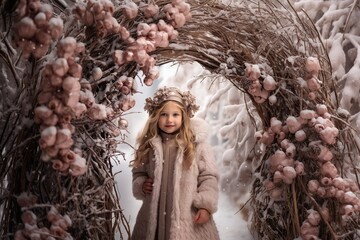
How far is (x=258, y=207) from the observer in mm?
2127

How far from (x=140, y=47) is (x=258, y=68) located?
0.51 m

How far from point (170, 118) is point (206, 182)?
320mm

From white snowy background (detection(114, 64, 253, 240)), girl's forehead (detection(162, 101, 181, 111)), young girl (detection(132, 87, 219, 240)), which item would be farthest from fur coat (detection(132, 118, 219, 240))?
white snowy background (detection(114, 64, 253, 240))

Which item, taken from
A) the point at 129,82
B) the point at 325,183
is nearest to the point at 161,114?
the point at 129,82

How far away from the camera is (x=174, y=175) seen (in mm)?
2029

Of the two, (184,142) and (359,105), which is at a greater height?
(359,105)

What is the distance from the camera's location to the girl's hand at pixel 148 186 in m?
2.07

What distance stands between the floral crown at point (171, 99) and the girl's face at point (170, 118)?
0.03m

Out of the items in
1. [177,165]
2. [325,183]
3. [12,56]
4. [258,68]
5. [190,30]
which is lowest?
[325,183]

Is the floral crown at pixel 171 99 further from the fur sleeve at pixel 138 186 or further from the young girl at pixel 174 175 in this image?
the fur sleeve at pixel 138 186

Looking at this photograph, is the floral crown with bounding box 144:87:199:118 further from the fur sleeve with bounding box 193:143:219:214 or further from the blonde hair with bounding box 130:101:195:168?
the fur sleeve with bounding box 193:143:219:214

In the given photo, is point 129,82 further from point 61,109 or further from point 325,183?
point 325,183

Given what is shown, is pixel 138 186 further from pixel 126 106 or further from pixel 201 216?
pixel 126 106

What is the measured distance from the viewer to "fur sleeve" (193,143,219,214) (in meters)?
2.03
